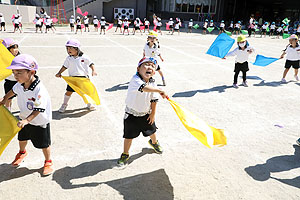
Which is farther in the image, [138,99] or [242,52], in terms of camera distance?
[242,52]

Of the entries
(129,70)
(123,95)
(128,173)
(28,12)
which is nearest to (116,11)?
(28,12)

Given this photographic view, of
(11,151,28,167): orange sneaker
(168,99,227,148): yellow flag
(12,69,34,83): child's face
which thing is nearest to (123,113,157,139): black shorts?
(168,99,227,148): yellow flag

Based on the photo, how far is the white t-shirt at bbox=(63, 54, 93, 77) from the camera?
206 inches

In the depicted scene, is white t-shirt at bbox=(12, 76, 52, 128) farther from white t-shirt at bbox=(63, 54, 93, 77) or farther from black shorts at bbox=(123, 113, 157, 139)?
white t-shirt at bbox=(63, 54, 93, 77)

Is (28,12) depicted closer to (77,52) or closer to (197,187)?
(77,52)

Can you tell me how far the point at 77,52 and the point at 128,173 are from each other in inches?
117

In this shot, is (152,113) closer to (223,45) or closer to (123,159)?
(123,159)

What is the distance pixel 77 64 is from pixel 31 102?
2.36m

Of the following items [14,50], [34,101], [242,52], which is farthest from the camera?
[242,52]

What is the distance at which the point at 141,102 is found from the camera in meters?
3.38

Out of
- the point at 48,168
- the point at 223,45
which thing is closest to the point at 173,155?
the point at 48,168

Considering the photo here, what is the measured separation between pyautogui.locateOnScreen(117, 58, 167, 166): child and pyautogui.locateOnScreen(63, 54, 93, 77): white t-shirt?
7.52ft

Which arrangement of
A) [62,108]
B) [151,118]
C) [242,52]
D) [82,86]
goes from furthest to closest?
1. [242,52]
2. [62,108]
3. [82,86]
4. [151,118]

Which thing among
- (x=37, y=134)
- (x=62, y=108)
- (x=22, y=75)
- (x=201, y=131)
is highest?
(x=22, y=75)
